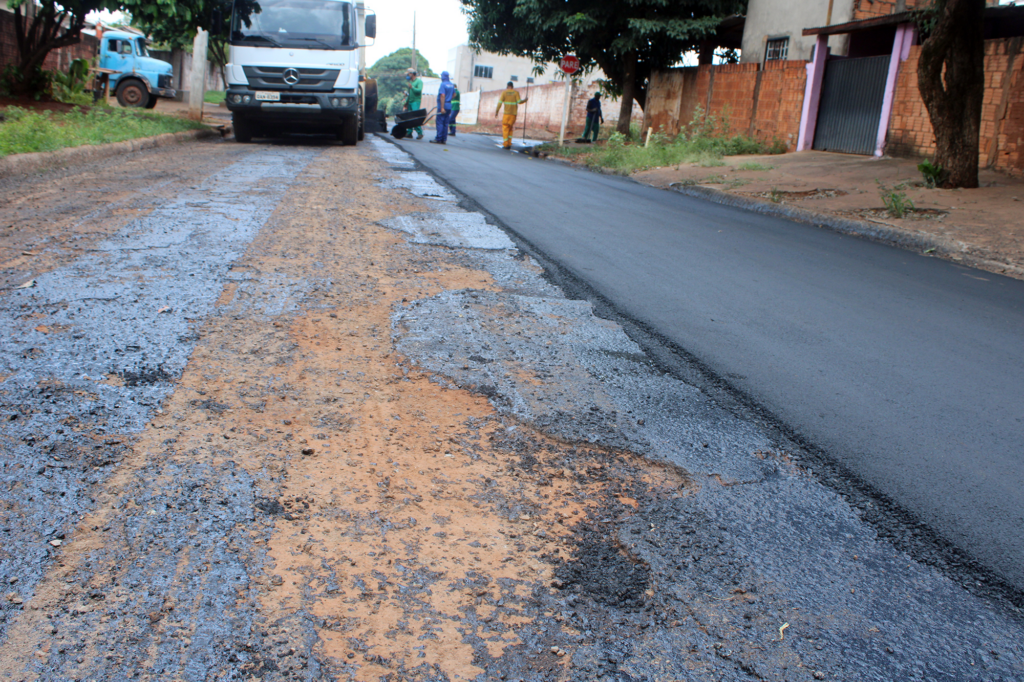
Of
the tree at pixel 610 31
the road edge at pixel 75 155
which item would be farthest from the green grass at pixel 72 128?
the tree at pixel 610 31

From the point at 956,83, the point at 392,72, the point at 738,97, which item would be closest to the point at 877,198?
the point at 956,83

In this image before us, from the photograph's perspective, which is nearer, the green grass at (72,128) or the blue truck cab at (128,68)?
the green grass at (72,128)

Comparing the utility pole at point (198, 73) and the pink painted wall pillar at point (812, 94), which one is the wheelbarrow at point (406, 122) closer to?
the utility pole at point (198, 73)

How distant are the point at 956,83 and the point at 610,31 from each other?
1445cm

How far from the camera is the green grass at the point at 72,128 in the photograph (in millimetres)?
9320

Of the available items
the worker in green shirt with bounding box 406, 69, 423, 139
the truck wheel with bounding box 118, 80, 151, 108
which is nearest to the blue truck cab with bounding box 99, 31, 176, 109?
the truck wheel with bounding box 118, 80, 151, 108

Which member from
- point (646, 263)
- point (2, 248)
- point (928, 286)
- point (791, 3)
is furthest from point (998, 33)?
point (2, 248)

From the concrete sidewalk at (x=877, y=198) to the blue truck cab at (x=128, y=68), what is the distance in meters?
18.0

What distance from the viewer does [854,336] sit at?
439cm

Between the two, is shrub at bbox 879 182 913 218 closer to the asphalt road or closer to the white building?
the asphalt road

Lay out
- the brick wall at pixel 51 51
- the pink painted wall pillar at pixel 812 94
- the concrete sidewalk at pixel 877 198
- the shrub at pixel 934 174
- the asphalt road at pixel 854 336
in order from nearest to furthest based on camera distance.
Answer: the asphalt road at pixel 854 336, the concrete sidewalk at pixel 877 198, the shrub at pixel 934 174, the pink painted wall pillar at pixel 812 94, the brick wall at pixel 51 51

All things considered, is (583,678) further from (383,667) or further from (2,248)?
(2,248)

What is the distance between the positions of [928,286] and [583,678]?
18.4ft

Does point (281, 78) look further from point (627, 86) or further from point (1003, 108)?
point (627, 86)
